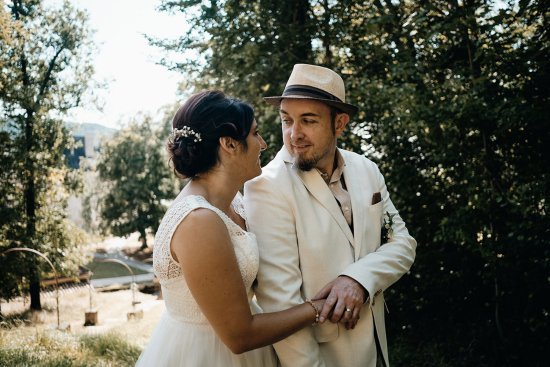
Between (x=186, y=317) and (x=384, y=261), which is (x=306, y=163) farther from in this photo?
(x=186, y=317)

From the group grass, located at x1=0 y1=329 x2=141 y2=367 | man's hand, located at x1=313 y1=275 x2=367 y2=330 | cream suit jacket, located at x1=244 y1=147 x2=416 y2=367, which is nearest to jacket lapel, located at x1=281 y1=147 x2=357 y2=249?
cream suit jacket, located at x1=244 y1=147 x2=416 y2=367

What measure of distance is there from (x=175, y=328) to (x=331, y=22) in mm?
5577

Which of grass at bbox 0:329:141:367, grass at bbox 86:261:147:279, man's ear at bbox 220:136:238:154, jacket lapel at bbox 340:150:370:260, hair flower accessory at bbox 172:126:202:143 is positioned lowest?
grass at bbox 86:261:147:279

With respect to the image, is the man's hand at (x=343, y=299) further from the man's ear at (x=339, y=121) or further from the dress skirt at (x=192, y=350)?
the man's ear at (x=339, y=121)

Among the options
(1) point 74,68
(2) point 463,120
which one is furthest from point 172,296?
(1) point 74,68

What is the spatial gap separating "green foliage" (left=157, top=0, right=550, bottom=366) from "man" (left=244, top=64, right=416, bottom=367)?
6.91ft

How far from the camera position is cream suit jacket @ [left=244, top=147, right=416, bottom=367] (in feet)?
7.30

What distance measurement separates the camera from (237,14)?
22.0 ft

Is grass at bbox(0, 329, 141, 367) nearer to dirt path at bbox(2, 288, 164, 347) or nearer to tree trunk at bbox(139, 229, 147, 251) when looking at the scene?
dirt path at bbox(2, 288, 164, 347)

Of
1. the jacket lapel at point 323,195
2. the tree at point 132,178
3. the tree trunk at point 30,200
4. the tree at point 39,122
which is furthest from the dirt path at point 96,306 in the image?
the jacket lapel at point 323,195

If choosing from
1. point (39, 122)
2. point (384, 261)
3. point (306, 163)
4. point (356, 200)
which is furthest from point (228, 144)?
point (39, 122)

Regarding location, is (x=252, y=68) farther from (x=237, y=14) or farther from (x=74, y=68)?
(x=74, y=68)

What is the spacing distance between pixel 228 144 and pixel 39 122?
16.8 meters

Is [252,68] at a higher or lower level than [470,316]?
higher
